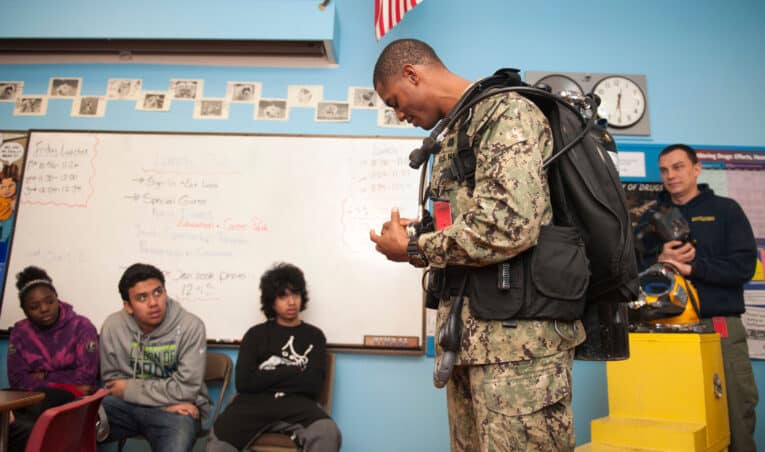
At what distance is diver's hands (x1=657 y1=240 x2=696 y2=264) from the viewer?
2.47 m

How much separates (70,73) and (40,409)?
2325 millimetres

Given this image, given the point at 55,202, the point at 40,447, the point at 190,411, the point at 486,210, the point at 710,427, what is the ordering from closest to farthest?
1. the point at 486,210
2. the point at 40,447
3. the point at 710,427
4. the point at 190,411
5. the point at 55,202

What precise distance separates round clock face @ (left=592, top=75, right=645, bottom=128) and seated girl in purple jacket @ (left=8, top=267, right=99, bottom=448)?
11.1ft

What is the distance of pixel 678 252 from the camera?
2.48 metres

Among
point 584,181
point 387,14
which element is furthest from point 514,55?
point 584,181

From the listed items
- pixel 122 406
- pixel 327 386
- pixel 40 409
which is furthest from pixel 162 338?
pixel 327 386

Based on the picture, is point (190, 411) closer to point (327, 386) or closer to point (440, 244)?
point (327, 386)

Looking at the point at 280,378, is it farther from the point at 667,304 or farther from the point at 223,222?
the point at 667,304

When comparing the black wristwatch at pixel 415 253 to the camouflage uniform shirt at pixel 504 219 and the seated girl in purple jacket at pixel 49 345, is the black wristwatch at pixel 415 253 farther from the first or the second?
the seated girl in purple jacket at pixel 49 345

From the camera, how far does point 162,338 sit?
9.33ft

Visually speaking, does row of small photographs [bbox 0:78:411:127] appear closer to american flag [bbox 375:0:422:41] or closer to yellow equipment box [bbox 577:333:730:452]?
american flag [bbox 375:0:422:41]

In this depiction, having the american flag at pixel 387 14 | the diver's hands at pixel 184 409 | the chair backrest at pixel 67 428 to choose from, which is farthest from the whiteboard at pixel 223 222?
the chair backrest at pixel 67 428

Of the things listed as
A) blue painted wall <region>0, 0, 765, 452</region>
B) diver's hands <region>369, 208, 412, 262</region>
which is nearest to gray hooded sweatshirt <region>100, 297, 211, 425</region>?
blue painted wall <region>0, 0, 765, 452</region>

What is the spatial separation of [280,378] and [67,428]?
1.35m
